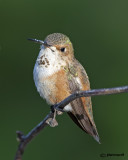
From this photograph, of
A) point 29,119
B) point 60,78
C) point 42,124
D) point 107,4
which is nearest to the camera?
point 42,124

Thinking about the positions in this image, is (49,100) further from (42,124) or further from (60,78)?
(42,124)

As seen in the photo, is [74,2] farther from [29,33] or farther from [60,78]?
[60,78]

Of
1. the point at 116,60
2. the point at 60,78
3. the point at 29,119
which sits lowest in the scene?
the point at 29,119

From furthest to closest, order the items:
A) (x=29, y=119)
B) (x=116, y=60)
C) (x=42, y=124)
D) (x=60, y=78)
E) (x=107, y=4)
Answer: (x=107, y=4) < (x=116, y=60) < (x=29, y=119) < (x=60, y=78) < (x=42, y=124)

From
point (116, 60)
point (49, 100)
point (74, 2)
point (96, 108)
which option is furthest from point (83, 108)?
point (74, 2)

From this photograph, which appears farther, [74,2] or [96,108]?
[74,2]

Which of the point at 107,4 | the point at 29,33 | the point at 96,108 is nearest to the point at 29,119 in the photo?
the point at 96,108

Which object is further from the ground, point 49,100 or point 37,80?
point 37,80
